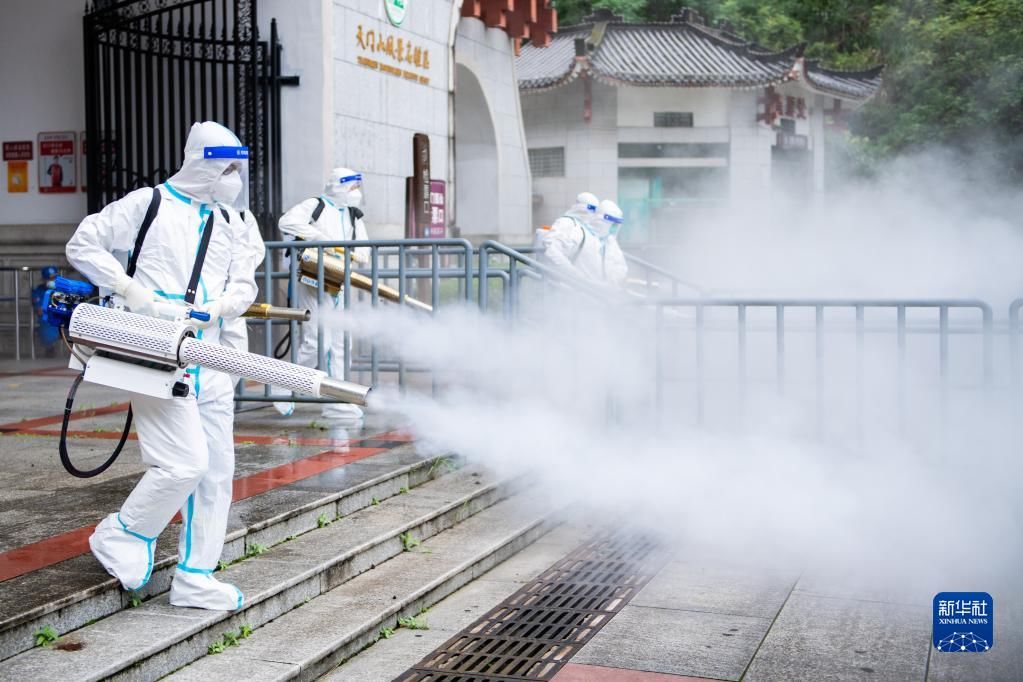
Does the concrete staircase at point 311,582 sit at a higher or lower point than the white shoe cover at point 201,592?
lower

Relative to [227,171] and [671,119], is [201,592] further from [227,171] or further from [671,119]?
[671,119]

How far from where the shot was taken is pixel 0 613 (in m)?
4.23

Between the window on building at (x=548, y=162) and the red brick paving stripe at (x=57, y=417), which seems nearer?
the red brick paving stripe at (x=57, y=417)

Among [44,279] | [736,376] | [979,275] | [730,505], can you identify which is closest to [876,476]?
[730,505]

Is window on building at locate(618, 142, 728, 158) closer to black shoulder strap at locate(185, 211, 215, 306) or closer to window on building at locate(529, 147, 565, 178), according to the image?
window on building at locate(529, 147, 565, 178)

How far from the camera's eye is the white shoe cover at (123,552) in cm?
465

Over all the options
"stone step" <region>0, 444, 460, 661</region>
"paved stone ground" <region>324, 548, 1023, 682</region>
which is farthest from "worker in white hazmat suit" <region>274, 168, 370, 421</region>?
"paved stone ground" <region>324, 548, 1023, 682</region>

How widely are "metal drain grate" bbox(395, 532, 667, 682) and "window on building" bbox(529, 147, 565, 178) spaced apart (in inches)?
1092

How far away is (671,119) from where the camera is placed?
34312 mm

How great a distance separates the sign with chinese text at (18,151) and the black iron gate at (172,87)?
51.8 inches

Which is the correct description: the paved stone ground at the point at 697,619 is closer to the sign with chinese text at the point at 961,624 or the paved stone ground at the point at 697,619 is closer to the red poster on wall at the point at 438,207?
the sign with chinese text at the point at 961,624

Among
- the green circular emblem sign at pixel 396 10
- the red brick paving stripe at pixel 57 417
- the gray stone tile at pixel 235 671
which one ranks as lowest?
the gray stone tile at pixel 235 671

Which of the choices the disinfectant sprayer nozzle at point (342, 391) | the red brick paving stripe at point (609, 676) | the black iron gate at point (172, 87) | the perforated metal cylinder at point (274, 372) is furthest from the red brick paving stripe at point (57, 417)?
the red brick paving stripe at point (609, 676)

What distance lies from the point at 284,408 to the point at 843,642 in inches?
193
